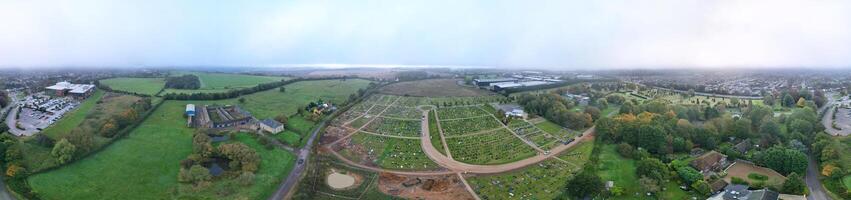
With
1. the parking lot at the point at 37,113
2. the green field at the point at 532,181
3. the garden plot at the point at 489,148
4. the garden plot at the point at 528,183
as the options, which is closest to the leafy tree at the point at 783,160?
the green field at the point at 532,181

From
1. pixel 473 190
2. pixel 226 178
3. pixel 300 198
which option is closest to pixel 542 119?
pixel 473 190

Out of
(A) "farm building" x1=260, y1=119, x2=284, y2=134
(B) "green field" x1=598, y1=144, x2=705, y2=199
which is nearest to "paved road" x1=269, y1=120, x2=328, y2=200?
(A) "farm building" x1=260, y1=119, x2=284, y2=134

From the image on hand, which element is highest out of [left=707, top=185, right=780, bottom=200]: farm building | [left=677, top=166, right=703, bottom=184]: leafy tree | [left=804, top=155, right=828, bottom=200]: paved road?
[left=677, top=166, right=703, bottom=184]: leafy tree

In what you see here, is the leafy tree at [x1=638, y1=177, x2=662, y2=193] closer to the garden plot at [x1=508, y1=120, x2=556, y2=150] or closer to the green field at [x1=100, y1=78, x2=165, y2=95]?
the garden plot at [x1=508, y1=120, x2=556, y2=150]

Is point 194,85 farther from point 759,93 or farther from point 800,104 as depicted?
point 759,93

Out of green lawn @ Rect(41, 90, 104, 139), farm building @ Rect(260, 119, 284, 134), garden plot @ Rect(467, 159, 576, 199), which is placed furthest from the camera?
farm building @ Rect(260, 119, 284, 134)
